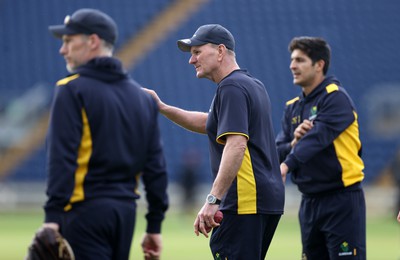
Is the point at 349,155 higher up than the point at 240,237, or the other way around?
the point at 349,155

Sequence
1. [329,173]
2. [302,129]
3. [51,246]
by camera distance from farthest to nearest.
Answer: [302,129], [329,173], [51,246]

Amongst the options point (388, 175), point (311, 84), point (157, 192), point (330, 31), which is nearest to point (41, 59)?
point (330, 31)

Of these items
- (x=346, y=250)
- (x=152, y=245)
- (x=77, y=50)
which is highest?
(x=77, y=50)

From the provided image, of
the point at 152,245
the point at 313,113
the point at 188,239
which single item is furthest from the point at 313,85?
the point at 188,239

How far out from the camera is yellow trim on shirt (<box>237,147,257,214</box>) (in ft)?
18.7

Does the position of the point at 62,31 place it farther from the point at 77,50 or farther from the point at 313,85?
the point at 313,85

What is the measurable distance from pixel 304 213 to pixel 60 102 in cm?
314

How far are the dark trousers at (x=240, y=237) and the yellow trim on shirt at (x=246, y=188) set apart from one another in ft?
0.18

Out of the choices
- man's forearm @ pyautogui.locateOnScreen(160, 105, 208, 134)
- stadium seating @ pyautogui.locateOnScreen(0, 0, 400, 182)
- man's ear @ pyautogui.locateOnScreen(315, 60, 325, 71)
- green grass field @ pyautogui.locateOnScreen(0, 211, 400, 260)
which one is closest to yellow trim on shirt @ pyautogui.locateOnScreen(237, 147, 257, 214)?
man's forearm @ pyautogui.locateOnScreen(160, 105, 208, 134)

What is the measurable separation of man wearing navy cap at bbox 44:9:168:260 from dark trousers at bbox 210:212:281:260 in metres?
1.06

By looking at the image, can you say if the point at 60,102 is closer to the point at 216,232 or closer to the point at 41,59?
the point at 216,232

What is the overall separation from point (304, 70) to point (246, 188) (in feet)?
6.15

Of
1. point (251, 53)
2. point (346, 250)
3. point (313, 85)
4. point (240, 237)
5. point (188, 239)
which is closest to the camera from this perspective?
point (240, 237)

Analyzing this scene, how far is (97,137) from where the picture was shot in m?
4.65
